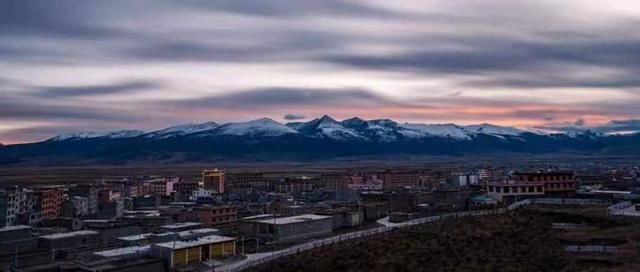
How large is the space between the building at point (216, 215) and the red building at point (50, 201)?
18.9 metres

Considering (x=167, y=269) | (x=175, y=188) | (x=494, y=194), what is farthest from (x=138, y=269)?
(x=175, y=188)

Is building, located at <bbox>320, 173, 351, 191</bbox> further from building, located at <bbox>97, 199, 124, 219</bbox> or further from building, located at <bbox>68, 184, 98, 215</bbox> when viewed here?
building, located at <bbox>97, 199, 124, 219</bbox>

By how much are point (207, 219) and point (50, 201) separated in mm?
21752

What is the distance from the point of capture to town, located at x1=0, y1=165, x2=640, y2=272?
4091cm

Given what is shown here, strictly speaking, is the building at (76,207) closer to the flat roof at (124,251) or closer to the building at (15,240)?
the building at (15,240)

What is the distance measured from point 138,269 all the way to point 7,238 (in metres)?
15.4

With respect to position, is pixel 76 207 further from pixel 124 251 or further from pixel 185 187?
pixel 124 251

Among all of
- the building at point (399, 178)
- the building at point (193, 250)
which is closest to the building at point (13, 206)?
the building at point (193, 250)

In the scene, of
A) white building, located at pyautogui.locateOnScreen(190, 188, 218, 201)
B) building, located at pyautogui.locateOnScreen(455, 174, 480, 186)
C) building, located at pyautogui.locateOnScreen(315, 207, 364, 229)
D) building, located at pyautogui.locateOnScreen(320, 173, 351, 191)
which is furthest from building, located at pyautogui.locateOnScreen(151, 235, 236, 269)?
building, located at pyautogui.locateOnScreen(455, 174, 480, 186)

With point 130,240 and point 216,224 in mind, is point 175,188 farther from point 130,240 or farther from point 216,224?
point 130,240

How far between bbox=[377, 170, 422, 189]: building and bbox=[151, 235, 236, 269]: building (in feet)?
230

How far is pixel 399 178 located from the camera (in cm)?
11562

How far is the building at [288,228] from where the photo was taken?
49378mm

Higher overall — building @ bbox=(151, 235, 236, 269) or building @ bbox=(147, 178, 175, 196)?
building @ bbox=(147, 178, 175, 196)
